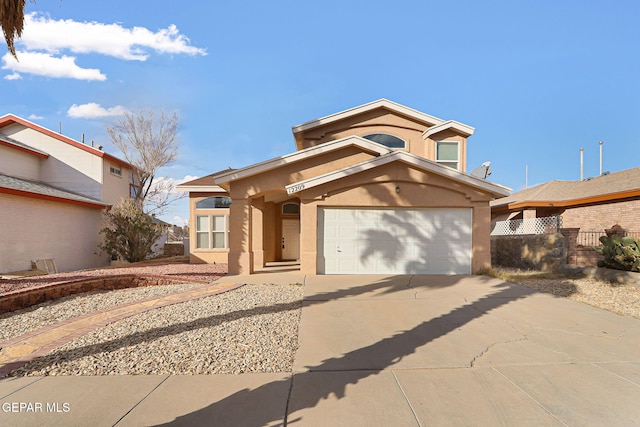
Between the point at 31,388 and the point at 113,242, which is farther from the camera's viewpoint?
the point at 113,242

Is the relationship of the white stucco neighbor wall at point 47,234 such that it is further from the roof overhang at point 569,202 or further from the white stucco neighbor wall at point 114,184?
the roof overhang at point 569,202

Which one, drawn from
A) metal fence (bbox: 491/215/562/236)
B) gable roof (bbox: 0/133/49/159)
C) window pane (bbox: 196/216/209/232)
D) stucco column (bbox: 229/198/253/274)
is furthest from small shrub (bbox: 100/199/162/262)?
metal fence (bbox: 491/215/562/236)

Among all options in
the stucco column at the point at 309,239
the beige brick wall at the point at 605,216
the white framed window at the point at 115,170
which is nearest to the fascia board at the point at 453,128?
the stucco column at the point at 309,239

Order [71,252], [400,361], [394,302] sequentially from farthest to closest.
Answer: [71,252] → [394,302] → [400,361]

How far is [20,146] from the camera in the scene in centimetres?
1761

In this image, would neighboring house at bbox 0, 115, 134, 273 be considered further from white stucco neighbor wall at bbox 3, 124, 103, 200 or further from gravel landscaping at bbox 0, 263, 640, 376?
gravel landscaping at bbox 0, 263, 640, 376

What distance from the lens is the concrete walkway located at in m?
3.50

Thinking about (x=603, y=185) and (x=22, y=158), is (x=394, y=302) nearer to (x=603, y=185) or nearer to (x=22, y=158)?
(x=603, y=185)

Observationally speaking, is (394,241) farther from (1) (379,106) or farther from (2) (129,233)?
(2) (129,233)

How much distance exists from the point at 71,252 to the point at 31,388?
16.2 meters

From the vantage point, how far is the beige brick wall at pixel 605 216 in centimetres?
1559

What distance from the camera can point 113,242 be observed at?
18.2m

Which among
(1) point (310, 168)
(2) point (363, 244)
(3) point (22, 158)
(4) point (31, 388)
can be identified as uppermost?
(3) point (22, 158)

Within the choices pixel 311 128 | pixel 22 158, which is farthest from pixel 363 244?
pixel 22 158
